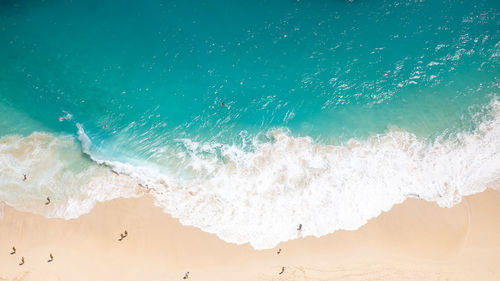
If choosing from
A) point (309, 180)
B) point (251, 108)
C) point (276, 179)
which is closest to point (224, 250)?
point (276, 179)

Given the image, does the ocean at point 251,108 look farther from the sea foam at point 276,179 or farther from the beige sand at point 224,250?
the beige sand at point 224,250

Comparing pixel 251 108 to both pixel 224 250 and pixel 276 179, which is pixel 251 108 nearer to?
pixel 276 179

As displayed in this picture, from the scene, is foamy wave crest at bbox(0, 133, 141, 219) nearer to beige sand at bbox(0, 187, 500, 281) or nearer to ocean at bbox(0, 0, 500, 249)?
ocean at bbox(0, 0, 500, 249)

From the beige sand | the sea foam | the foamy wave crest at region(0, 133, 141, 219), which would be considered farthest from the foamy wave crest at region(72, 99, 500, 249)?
the foamy wave crest at region(0, 133, 141, 219)

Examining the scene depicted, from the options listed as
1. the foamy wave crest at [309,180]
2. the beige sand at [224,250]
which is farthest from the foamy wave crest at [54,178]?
the foamy wave crest at [309,180]

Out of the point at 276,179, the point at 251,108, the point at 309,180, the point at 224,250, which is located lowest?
the point at 224,250

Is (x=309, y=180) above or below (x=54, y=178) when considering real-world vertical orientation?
below
